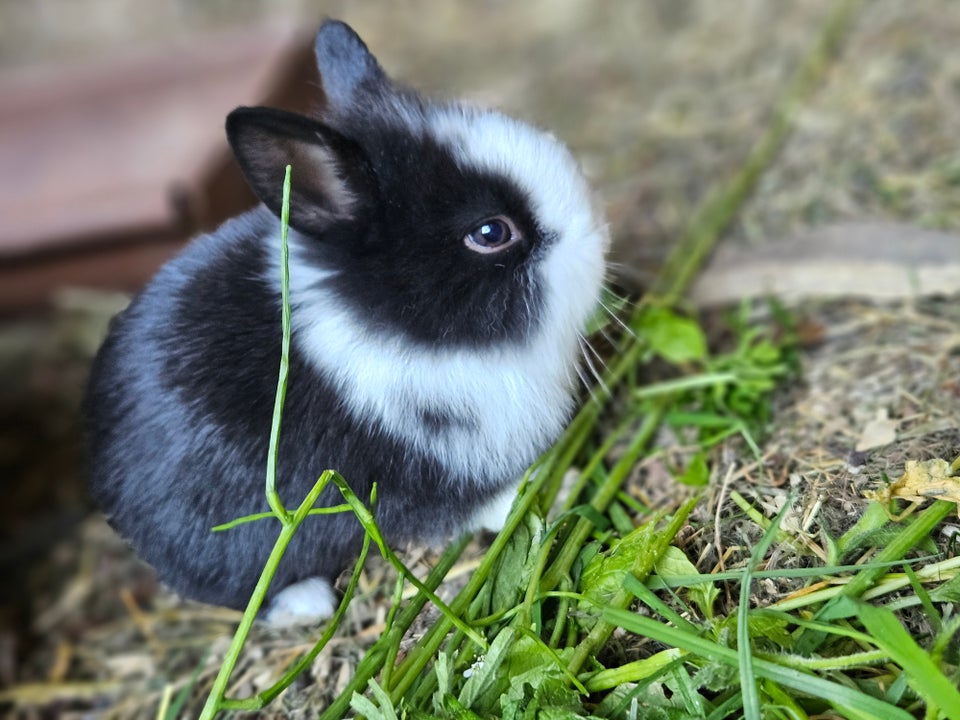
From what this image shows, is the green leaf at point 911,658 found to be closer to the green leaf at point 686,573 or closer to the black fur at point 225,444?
the green leaf at point 686,573

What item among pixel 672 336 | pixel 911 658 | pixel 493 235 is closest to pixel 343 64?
pixel 493 235

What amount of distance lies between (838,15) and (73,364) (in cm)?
396

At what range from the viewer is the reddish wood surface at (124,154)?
338 cm

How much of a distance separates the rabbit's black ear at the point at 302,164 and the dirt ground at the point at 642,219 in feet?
2.48

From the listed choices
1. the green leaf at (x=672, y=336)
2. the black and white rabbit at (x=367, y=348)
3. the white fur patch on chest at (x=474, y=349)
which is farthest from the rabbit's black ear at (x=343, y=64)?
the green leaf at (x=672, y=336)

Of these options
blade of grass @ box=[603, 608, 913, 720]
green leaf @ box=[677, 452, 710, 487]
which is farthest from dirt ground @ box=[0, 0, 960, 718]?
blade of grass @ box=[603, 608, 913, 720]

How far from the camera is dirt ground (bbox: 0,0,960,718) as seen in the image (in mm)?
2111

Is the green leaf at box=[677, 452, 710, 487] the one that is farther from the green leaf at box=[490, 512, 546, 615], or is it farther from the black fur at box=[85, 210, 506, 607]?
the black fur at box=[85, 210, 506, 607]

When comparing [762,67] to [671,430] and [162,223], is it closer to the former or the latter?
[671,430]

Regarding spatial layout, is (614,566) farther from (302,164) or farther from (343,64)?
(343,64)

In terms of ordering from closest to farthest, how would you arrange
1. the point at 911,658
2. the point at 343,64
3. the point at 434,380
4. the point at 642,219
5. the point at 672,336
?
1. the point at 911,658
2. the point at 434,380
3. the point at 343,64
4. the point at 672,336
5. the point at 642,219

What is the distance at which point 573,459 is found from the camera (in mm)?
2213

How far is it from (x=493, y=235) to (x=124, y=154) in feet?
8.67

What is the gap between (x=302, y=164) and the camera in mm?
1667
